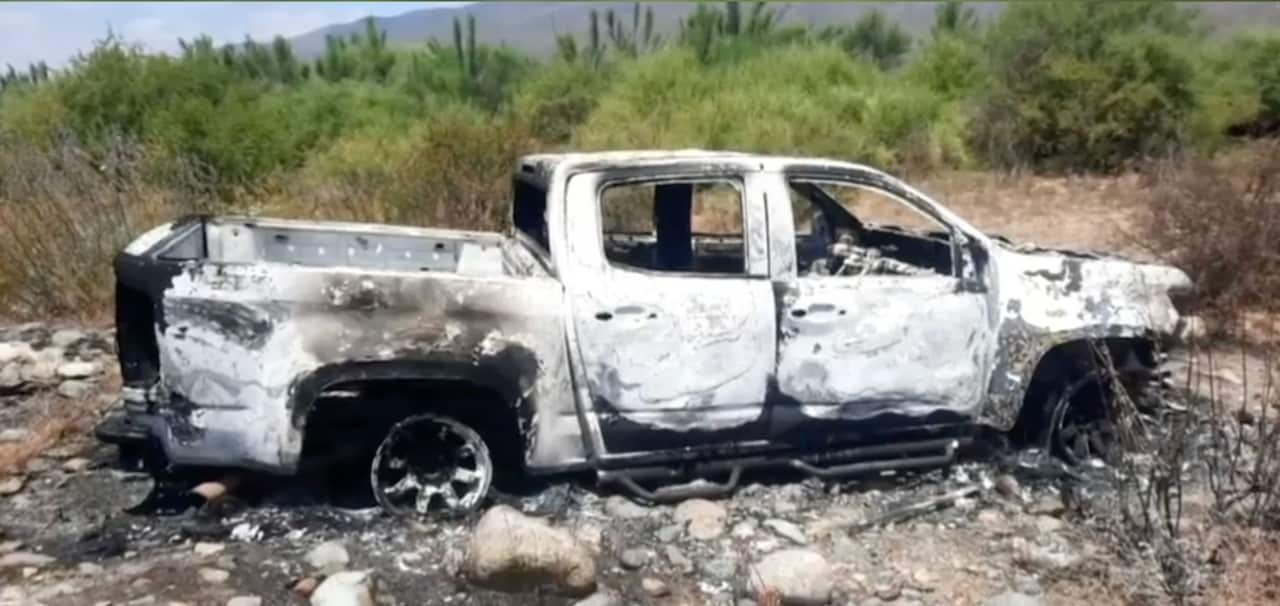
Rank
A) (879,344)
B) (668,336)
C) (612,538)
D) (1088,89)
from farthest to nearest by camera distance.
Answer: (1088,89) → (879,344) → (668,336) → (612,538)

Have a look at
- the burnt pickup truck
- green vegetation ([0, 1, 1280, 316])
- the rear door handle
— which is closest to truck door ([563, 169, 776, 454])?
the burnt pickup truck

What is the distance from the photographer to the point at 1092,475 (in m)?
5.95

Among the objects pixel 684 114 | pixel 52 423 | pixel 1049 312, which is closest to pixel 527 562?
pixel 1049 312

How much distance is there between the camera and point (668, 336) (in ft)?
17.5

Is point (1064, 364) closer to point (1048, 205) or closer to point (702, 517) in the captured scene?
point (702, 517)

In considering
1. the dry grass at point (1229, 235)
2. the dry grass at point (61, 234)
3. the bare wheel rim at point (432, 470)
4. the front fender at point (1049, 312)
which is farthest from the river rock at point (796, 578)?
the dry grass at point (61, 234)

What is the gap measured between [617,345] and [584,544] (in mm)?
851

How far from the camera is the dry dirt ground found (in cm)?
475

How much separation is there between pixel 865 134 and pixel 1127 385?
14117 mm

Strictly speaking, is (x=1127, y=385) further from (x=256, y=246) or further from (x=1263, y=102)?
(x=1263, y=102)

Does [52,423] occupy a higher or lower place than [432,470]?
higher

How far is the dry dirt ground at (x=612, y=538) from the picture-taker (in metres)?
4.75

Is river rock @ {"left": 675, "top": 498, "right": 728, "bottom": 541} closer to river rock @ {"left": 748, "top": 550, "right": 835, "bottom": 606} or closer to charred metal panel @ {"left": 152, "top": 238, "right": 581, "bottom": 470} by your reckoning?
river rock @ {"left": 748, "top": 550, "right": 835, "bottom": 606}

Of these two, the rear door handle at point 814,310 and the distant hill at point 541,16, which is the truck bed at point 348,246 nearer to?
the rear door handle at point 814,310
